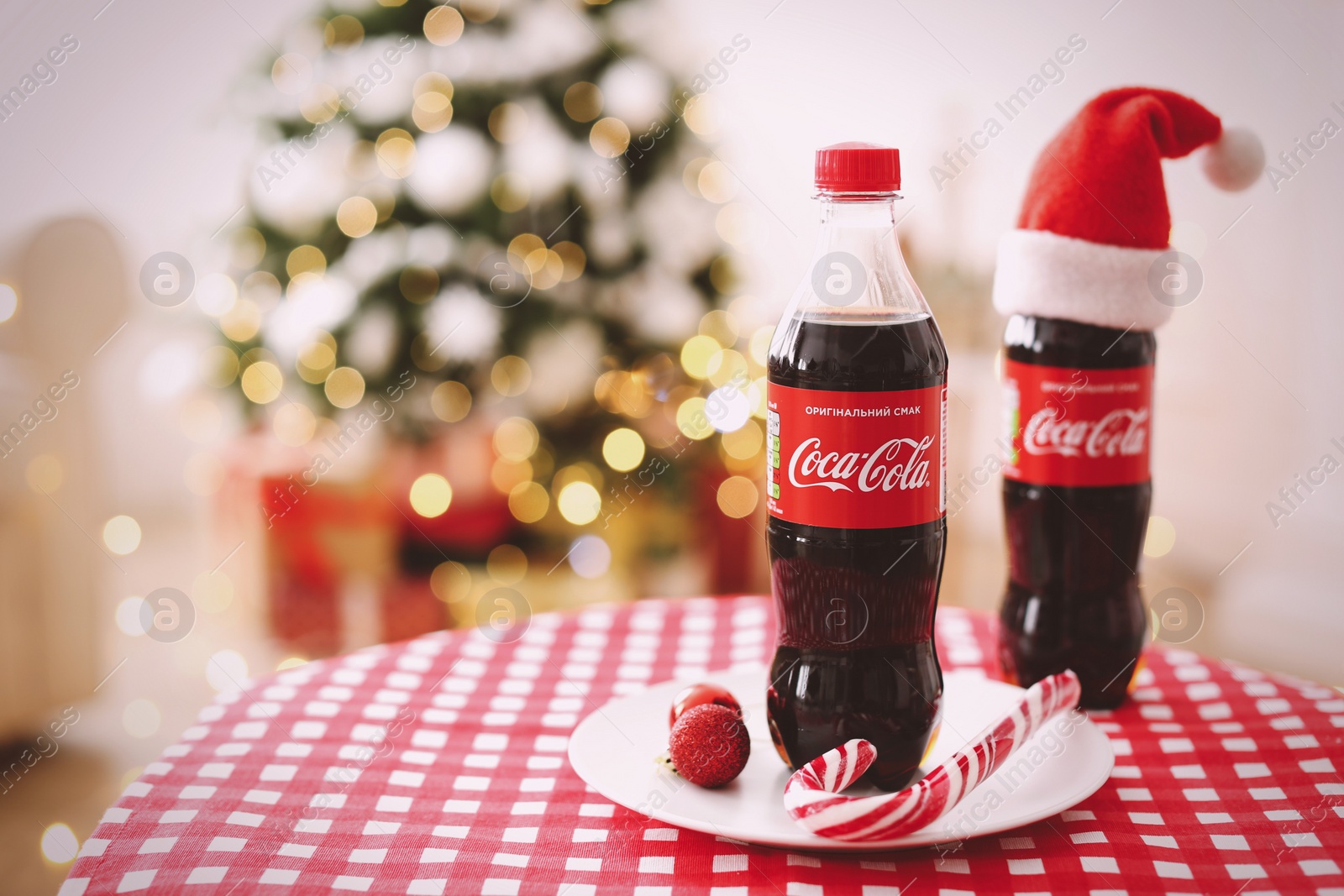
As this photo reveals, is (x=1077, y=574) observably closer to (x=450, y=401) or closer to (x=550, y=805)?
(x=550, y=805)

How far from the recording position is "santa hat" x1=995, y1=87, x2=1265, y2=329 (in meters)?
0.95

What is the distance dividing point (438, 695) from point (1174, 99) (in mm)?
924

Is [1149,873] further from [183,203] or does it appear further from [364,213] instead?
[183,203]

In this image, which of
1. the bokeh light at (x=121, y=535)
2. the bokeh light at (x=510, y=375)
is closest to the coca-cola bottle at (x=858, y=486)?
the bokeh light at (x=510, y=375)

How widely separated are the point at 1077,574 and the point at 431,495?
5.73 ft

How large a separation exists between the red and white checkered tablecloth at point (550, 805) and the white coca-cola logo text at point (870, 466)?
Result: 27cm

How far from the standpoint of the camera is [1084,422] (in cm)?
95

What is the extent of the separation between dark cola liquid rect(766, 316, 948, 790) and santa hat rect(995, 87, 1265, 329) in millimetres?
231

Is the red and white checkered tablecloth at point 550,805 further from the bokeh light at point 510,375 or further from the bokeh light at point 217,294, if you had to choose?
the bokeh light at point 217,294

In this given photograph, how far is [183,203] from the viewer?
8.53 ft

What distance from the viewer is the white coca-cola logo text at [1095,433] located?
955mm

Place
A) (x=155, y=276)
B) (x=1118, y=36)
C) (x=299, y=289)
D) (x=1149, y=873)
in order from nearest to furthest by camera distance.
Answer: (x=1149, y=873), (x=1118, y=36), (x=299, y=289), (x=155, y=276)

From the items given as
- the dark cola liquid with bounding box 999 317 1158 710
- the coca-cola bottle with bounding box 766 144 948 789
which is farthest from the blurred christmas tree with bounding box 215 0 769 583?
the coca-cola bottle with bounding box 766 144 948 789

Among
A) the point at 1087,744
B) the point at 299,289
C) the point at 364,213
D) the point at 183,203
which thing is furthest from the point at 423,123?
the point at 1087,744
